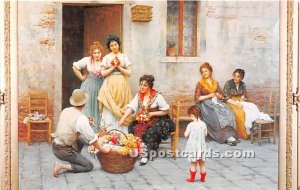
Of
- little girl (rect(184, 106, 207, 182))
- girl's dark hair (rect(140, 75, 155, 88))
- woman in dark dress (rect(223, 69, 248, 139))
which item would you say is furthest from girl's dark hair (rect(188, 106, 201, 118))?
girl's dark hair (rect(140, 75, 155, 88))

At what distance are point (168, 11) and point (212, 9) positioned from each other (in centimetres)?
51

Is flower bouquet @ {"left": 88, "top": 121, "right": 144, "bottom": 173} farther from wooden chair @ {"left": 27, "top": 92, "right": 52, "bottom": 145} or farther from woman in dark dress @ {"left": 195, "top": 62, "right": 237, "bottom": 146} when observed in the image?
woman in dark dress @ {"left": 195, "top": 62, "right": 237, "bottom": 146}

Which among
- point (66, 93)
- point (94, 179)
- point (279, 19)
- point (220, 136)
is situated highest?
point (279, 19)

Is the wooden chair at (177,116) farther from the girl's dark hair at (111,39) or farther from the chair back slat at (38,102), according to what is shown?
the chair back slat at (38,102)

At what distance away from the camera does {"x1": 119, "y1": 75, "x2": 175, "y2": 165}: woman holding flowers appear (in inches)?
264

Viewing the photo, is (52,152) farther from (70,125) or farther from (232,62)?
(232,62)

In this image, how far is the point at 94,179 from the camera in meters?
6.57

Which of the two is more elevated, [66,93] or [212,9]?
[212,9]

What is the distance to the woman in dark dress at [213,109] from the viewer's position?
681cm

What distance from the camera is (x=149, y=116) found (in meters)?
6.80

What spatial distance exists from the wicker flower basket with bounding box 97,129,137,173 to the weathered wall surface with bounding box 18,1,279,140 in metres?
0.73

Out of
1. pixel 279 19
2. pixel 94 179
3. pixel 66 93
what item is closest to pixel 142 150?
pixel 94 179

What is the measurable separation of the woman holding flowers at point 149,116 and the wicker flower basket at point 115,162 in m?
0.19

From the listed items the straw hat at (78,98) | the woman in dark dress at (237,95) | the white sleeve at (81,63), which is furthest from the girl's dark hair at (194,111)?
the white sleeve at (81,63)
